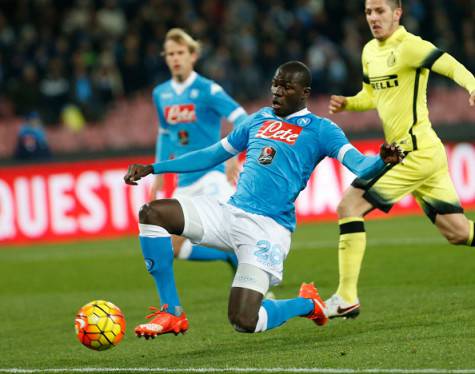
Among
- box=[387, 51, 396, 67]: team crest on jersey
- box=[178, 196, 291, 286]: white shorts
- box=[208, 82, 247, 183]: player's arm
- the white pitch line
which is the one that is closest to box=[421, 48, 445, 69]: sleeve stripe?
box=[387, 51, 396, 67]: team crest on jersey

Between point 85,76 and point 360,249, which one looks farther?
point 85,76

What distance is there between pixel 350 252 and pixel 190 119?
266cm

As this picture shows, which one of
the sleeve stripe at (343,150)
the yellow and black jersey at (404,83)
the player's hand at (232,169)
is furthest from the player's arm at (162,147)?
the sleeve stripe at (343,150)

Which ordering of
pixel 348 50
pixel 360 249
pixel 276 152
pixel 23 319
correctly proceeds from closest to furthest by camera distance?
pixel 276 152
pixel 360 249
pixel 23 319
pixel 348 50

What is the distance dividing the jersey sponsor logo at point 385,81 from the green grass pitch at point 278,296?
172cm

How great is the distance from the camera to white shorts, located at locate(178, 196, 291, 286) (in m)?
6.47

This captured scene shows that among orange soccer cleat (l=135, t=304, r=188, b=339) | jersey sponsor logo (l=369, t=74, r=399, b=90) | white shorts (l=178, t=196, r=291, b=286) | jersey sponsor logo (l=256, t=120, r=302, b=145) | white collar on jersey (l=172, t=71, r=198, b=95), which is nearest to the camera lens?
orange soccer cleat (l=135, t=304, r=188, b=339)

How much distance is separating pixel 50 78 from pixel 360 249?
42.3ft

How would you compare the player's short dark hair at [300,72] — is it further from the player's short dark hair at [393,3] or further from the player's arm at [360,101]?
the player's short dark hair at [393,3]

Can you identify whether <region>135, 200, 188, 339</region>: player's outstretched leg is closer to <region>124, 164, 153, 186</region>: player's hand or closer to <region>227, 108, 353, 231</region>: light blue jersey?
<region>124, 164, 153, 186</region>: player's hand

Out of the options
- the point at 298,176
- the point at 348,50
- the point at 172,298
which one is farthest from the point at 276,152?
the point at 348,50

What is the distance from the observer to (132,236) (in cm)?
1586

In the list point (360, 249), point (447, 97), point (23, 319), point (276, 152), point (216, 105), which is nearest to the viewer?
point (276, 152)

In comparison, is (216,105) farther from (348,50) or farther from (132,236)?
(348,50)
